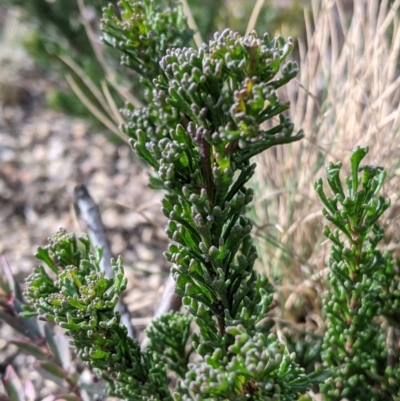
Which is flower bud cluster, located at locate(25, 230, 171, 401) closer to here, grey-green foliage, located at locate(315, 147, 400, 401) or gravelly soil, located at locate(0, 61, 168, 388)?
grey-green foliage, located at locate(315, 147, 400, 401)

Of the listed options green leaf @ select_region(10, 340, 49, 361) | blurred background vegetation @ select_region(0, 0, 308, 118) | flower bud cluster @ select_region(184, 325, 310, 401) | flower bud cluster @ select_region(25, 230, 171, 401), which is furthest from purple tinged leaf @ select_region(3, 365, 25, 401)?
blurred background vegetation @ select_region(0, 0, 308, 118)

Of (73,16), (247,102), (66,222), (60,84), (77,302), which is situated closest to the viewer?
(247,102)

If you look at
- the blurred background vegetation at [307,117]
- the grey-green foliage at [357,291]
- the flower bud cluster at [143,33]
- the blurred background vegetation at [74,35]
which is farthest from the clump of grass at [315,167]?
the blurred background vegetation at [74,35]

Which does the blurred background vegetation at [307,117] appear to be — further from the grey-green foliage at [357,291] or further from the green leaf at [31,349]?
the green leaf at [31,349]

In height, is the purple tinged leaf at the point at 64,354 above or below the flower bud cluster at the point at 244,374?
above

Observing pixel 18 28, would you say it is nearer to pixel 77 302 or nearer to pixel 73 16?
pixel 73 16

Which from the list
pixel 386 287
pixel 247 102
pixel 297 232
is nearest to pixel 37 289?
pixel 247 102

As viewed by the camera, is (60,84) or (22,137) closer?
(22,137)

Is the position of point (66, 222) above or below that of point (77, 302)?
above
